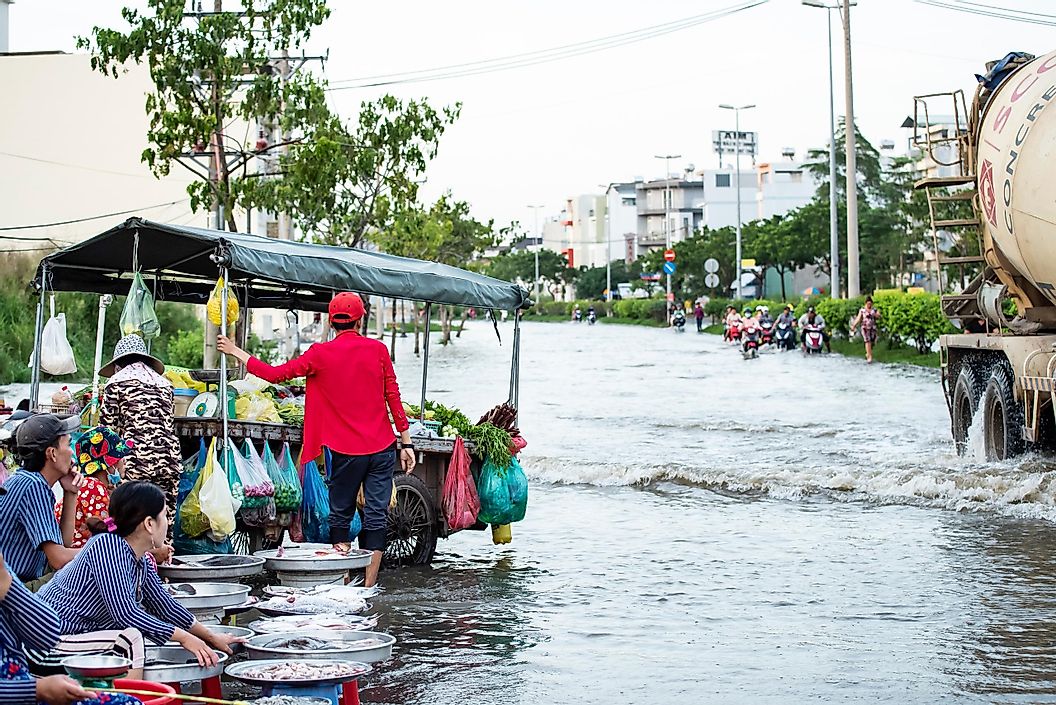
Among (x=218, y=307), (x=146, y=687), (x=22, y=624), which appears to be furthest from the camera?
(x=218, y=307)

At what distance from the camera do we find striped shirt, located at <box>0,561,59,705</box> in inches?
179

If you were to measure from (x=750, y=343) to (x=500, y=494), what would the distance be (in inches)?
1303

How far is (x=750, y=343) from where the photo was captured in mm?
42750

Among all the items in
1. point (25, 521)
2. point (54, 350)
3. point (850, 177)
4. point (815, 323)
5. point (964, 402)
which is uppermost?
point (850, 177)

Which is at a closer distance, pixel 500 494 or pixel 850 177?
pixel 500 494

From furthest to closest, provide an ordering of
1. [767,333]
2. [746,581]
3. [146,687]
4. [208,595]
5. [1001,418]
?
1. [767,333]
2. [1001,418]
3. [746,581]
4. [208,595]
5. [146,687]

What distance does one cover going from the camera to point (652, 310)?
282 feet

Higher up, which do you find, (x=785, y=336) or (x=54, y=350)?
(x=54, y=350)

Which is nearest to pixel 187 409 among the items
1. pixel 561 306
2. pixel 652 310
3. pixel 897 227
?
pixel 897 227

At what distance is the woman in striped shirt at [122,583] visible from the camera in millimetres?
5328

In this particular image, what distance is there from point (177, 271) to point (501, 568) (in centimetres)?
351

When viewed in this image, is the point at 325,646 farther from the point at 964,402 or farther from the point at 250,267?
the point at 964,402

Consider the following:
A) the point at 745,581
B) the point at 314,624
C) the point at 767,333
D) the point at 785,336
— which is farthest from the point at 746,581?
the point at 767,333

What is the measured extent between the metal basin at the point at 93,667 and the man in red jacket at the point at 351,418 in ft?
12.9
